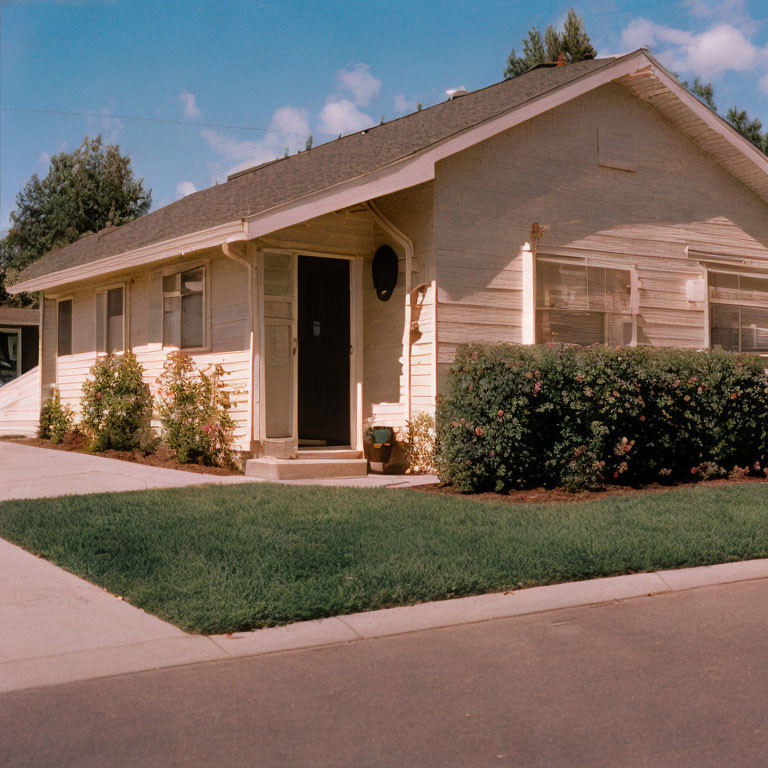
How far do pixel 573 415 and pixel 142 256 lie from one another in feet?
20.7

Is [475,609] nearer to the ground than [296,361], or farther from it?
nearer to the ground

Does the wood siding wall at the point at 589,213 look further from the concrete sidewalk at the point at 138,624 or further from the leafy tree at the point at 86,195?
the leafy tree at the point at 86,195

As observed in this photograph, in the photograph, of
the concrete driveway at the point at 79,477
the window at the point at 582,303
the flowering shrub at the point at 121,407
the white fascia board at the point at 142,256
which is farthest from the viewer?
the flowering shrub at the point at 121,407

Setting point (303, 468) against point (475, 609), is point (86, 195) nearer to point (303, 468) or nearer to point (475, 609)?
point (303, 468)

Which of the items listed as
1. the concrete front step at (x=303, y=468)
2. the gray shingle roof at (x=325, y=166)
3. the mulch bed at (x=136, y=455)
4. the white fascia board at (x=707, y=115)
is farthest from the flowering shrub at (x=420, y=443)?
the white fascia board at (x=707, y=115)

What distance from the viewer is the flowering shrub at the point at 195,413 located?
37.4 feet

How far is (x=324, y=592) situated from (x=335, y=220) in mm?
7031

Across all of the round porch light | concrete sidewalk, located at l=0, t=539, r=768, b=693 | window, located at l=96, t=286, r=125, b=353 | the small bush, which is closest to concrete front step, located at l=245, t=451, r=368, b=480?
the round porch light

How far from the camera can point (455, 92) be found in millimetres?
15398

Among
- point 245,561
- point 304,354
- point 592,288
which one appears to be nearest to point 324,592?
point 245,561

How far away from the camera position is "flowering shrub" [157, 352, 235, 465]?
11.4 meters

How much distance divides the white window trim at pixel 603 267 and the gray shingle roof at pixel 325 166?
2017 millimetres

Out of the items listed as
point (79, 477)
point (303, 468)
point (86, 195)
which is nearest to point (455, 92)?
point (303, 468)

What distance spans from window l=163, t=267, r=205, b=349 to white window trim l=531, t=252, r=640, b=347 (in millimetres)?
4330
